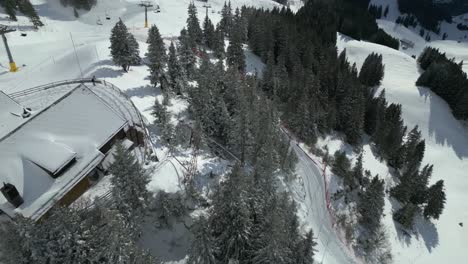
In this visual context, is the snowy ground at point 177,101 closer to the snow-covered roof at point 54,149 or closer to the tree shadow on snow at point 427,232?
the tree shadow on snow at point 427,232

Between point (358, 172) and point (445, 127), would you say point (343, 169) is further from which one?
point (445, 127)

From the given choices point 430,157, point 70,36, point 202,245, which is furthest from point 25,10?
point 430,157

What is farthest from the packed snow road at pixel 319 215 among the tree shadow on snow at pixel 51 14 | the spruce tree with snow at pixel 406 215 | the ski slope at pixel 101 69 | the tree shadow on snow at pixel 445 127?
the tree shadow on snow at pixel 51 14

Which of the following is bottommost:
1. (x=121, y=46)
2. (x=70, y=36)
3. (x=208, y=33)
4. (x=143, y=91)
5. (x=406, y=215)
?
(x=406, y=215)

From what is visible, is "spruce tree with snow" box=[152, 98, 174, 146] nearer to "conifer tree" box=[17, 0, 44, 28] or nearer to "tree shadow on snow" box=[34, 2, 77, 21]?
"conifer tree" box=[17, 0, 44, 28]

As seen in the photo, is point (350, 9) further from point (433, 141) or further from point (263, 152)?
point (263, 152)
